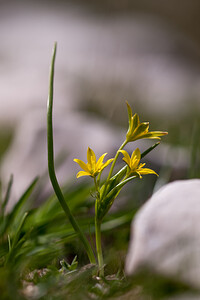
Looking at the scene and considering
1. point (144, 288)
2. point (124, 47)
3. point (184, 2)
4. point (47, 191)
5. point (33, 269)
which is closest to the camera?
point (144, 288)

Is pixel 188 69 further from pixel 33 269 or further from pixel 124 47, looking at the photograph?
pixel 33 269

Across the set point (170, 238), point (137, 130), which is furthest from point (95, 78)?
point (170, 238)

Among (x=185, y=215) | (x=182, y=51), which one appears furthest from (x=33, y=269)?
(x=182, y=51)

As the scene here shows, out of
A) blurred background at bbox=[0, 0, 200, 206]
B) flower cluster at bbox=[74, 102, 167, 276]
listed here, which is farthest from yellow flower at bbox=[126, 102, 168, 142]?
blurred background at bbox=[0, 0, 200, 206]

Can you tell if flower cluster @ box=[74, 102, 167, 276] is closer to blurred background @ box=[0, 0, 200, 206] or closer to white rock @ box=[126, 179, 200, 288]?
white rock @ box=[126, 179, 200, 288]

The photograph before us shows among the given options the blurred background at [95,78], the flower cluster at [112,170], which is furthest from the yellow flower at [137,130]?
the blurred background at [95,78]

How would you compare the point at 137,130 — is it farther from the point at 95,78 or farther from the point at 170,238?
the point at 95,78

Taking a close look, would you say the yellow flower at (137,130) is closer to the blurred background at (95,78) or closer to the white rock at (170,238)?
the white rock at (170,238)
